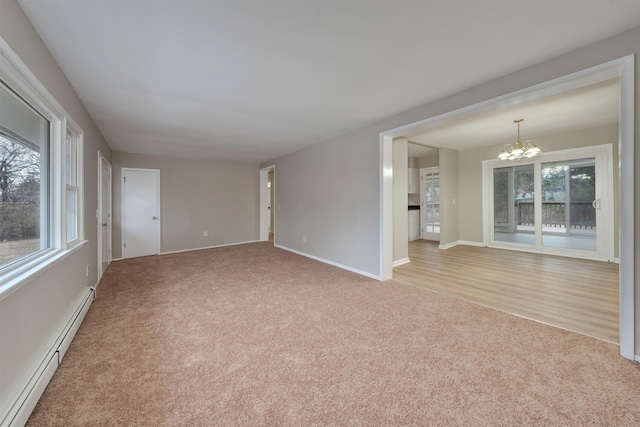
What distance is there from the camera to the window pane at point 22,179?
4.83 ft

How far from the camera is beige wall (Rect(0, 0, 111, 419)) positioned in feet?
4.28

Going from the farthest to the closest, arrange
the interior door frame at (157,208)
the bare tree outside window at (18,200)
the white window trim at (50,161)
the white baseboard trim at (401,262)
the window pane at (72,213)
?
the interior door frame at (157,208) → the white baseboard trim at (401,262) → the window pane at (72,213) → the bare tree outside window at (18,200) → the white window trim at (50,161)

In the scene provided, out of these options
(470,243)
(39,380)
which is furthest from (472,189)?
(39,380)

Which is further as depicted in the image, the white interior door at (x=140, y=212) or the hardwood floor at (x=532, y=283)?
the white interior door at (x=140, y=212)

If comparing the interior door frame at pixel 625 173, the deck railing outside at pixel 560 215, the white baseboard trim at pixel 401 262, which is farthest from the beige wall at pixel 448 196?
the interior door frame at pixel 625 173

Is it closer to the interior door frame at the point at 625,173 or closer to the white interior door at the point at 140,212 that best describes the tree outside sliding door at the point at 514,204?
the interior door frame at the point at 625,173

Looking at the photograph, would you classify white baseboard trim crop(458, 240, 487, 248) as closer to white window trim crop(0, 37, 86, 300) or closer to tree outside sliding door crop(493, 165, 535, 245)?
tree outside sliding door crop(493, 165, 535, 245)

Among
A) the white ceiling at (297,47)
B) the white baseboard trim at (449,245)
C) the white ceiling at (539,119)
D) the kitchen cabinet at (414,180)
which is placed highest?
the white ceiling at (539,119)

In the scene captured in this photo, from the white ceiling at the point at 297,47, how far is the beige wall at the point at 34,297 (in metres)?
0.14

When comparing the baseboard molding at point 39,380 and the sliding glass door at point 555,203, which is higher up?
the sliding glass door at point 555,203

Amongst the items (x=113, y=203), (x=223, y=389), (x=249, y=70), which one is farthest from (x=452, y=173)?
(x=113, y=203)

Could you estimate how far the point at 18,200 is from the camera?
162cm

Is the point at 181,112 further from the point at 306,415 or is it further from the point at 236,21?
the point at 306,415

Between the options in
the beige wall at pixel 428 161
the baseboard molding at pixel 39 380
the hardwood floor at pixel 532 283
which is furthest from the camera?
the beige wall at pixel 428 161
